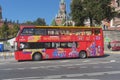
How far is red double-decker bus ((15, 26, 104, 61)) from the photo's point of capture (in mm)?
33406

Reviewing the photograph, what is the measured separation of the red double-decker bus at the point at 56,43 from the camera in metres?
33.4

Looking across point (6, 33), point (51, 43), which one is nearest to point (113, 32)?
point (51, 43)

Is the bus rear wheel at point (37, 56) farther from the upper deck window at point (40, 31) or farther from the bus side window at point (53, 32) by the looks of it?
the bus side window at point (53, 32)

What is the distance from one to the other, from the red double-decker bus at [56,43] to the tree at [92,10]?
20380 mm

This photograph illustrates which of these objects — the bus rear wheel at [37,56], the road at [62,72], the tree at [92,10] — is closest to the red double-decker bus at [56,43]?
the bus rear wheel at [37,56]

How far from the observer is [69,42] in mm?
35219

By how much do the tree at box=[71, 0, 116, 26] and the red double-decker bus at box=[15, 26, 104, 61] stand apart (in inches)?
802

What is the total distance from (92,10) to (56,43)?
78.8 ft

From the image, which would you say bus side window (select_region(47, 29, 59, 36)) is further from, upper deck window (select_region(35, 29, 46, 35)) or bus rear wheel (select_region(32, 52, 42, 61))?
bus rear wheel (select_region(32, 52, 42, 61))

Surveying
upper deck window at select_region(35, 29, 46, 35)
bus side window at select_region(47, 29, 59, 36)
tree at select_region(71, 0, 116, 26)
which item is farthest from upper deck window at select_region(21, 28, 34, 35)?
tree at select_region(71, 0, 116, 26)

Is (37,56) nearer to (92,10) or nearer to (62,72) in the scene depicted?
(62,72)

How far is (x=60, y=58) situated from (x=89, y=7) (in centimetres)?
2377

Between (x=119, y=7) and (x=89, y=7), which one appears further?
(x=119, y=7)

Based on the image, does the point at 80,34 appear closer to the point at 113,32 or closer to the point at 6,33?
the point at 113,32
